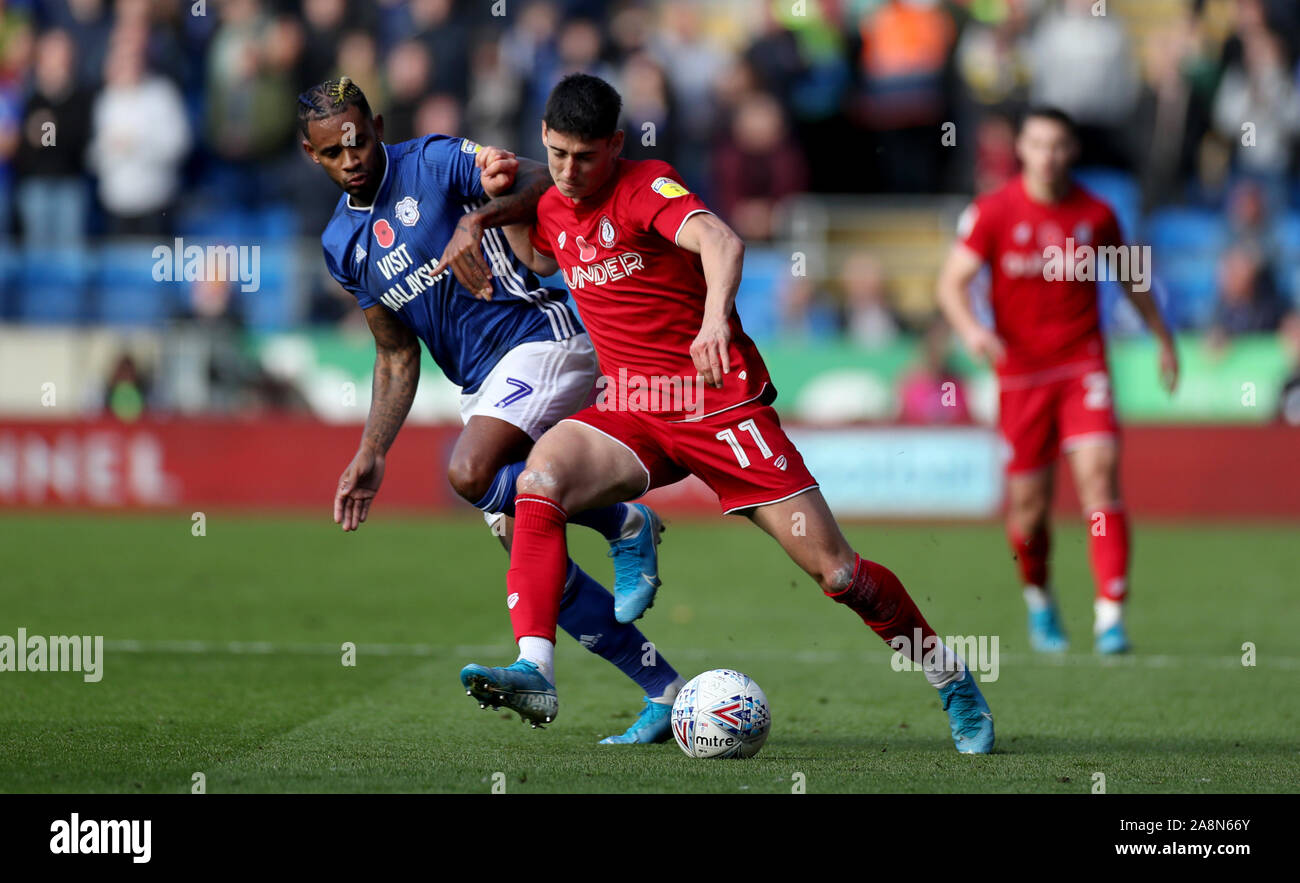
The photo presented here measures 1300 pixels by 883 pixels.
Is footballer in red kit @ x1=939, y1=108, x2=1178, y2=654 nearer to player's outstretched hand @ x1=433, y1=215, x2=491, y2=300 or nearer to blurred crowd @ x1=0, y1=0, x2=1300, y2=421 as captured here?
player's outstretched hand @ x1=433, y1=215, x2=491, y2=300

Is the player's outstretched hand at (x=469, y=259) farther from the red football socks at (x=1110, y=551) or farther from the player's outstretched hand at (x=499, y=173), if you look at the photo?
the red football socks at (x=1110, y=551)

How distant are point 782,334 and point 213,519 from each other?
18.5ft

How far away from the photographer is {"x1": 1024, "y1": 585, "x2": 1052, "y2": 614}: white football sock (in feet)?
30.8

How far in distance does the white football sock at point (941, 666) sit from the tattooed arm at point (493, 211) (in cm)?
196

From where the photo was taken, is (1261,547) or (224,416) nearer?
(1261,547)

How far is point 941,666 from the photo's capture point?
604cm

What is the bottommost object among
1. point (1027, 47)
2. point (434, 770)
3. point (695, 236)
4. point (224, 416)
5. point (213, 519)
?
point (434, 770)

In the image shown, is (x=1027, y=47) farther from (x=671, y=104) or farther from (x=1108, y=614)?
(x=1108, y=614)

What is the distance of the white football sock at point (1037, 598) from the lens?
370 inches

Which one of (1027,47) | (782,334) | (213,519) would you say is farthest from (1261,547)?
(213,519)

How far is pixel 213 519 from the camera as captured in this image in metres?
16.1

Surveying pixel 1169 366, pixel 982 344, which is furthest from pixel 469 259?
pixel 1169 366

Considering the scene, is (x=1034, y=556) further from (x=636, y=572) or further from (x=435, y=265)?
(x=435, y=265)

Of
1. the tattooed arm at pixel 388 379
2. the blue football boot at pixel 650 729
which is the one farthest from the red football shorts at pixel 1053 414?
the tattooed arm at pixel 388 379
